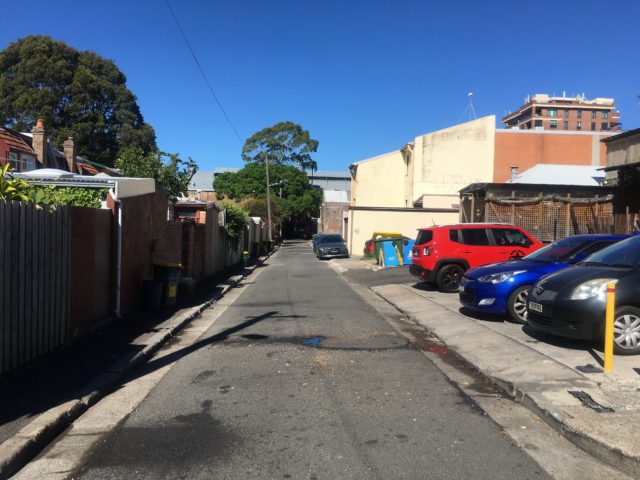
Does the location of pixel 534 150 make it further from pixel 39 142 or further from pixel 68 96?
pixel 68 96

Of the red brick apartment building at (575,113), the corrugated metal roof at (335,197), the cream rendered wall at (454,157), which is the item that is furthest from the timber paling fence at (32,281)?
the red brick apartment building at (575,113)

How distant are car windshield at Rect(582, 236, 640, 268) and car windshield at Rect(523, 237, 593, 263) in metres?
1.61

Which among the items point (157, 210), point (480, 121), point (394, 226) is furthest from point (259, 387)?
point (480, 121)

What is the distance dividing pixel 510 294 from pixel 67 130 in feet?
144

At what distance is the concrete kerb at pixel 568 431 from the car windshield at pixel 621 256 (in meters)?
2.57

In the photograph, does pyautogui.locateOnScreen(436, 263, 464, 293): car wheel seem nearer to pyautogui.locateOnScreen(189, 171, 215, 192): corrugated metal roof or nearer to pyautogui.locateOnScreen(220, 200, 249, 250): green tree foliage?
pyautogui.locateOnScreen(220, 200, 249, 250): green tree foliage

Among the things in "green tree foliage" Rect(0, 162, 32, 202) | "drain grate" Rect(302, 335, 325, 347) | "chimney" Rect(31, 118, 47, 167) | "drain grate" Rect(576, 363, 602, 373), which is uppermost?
"chimney" Rect(31, 118, 47, 167)

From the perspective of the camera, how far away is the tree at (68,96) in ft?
143

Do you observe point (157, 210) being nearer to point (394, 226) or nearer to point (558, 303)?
point (558, 303)

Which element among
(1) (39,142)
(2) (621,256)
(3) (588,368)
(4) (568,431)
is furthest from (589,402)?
(1) (39,142)

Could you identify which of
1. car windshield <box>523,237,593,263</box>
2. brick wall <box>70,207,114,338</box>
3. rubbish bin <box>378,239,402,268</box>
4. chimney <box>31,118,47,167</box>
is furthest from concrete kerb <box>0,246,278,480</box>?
chimney <box>31,118,47,167</box>

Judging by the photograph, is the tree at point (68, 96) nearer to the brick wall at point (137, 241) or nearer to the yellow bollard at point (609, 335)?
the brick wall at point (137, 241)

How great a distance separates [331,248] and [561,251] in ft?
80.8

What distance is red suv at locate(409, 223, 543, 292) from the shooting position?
46.3ft
